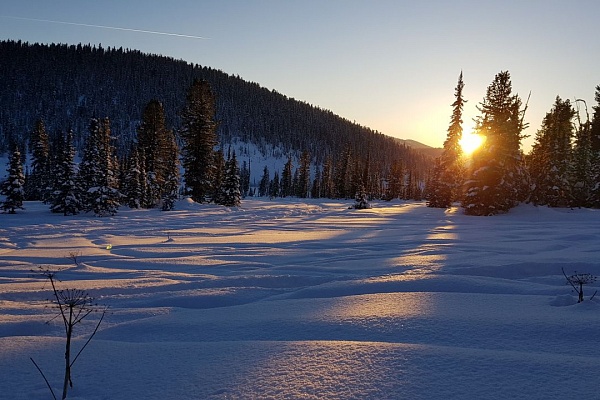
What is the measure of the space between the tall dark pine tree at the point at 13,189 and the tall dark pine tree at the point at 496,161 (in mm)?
30869

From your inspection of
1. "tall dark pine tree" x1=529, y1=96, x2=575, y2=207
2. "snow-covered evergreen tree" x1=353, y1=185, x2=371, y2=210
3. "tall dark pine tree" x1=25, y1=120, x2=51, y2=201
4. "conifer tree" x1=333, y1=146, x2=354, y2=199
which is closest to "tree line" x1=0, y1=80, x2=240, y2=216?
"snow-covered evergreen tree" x1=353, y1=185, x2=371, y2=210

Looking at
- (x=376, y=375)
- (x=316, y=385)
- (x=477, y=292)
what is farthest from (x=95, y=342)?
(x=477, y=292)

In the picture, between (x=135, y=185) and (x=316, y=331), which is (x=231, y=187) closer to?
(x=135, y=185)

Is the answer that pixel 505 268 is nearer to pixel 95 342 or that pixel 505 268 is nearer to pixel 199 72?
pixel 95 342

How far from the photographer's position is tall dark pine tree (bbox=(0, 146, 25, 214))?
78.0ft

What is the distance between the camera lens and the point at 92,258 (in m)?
8.09

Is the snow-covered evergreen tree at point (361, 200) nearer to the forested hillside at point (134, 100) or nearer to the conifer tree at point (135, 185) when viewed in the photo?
the conifer tree at point (135, 185)

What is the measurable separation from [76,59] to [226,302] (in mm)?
204793

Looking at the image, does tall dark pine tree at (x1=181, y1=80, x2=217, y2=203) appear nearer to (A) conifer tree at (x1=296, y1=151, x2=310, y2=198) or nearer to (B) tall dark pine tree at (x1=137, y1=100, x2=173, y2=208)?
(B) tall dark pine tree at (x1=137, y1=100, x2=173, y2=208)

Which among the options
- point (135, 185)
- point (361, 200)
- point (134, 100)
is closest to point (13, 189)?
point (135, 185)

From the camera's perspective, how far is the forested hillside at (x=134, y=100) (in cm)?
13788

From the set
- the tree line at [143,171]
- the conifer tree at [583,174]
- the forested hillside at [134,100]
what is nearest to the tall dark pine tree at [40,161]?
the tree line at [143,171]

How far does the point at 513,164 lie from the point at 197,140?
25.5 m

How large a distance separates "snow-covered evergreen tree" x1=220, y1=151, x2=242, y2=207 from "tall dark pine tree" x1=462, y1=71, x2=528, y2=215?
20.7m
